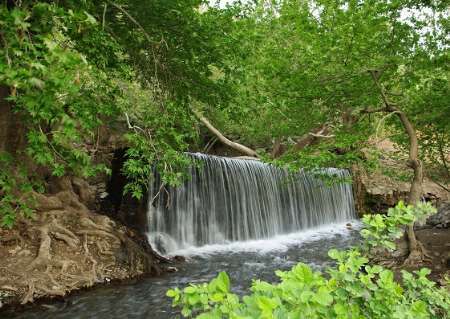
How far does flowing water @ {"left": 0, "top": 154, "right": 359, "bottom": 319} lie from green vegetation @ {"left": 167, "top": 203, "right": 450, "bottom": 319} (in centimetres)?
497

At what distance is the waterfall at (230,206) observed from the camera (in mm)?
12750

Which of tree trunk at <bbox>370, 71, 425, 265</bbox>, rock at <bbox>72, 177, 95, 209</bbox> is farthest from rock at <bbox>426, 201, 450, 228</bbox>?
rock at <bbox>72, 177, 95, 209</bbox>

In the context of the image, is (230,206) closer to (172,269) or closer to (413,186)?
(172,269)

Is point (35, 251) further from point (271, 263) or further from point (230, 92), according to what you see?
point (271, 263)

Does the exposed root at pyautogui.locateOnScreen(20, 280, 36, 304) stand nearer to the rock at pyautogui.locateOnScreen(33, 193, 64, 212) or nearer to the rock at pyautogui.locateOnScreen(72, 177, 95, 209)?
the rock at pyautogui.locateOnScreen(33, 193, 64, 212)

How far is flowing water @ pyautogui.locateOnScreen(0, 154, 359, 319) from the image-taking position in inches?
297

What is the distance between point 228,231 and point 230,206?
1.02 m

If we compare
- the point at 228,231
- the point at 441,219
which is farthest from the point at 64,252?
the point at 441,219

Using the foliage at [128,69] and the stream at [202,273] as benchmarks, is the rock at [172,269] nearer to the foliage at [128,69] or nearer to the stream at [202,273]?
the stream at [202,273]

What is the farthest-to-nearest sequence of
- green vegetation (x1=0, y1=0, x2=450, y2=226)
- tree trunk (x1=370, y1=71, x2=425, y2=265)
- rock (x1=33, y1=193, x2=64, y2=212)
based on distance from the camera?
rock (x1=33, y1=193, x2=64, y2=212), tree trunk (x1=370, y1=71, x2=425, y2=265), green vegetation (x1=0, y1=0, x2=450, y2=226)

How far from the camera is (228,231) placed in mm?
14367

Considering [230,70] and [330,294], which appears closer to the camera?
[330,294]

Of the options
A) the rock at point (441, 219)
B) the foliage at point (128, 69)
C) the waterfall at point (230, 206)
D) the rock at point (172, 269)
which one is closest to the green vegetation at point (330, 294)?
the foliage at point (128, 69)

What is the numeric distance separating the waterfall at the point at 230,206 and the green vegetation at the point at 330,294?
26.1 ft
